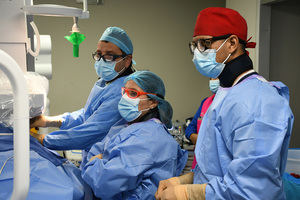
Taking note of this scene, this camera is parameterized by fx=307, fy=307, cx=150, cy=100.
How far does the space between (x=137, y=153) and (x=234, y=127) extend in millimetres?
591

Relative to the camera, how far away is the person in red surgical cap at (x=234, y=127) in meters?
0.94

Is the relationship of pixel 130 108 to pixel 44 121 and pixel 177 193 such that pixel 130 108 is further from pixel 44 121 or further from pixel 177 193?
pixel 177 193

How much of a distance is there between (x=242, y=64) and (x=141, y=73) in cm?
75

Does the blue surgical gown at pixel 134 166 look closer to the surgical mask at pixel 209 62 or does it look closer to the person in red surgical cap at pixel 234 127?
the person in red surgical cap at pixel 234 127

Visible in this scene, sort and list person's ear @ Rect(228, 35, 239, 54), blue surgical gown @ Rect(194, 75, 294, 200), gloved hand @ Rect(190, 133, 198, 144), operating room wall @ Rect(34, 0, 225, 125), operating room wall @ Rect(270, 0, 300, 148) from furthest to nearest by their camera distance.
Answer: operating room wall @ Rect(34, 0, 225, 125) < operating room wall @ Rect(270, 0, 300, 148) < gloved hand @ Rect(190, 133, 198, 144) < person's ear @ Rect(228, 35, 239, 54) < blue surgical gown @ Rect(194, 75, 294, 200)

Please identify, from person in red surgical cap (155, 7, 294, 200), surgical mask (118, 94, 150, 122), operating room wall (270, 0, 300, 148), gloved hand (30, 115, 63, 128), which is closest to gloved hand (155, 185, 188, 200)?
person in red surgical cap (155, 7, 294, 200)

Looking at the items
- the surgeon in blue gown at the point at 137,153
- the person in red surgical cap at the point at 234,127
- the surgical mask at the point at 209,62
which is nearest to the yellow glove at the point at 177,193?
the person in red surgical cap at the point at 234,127

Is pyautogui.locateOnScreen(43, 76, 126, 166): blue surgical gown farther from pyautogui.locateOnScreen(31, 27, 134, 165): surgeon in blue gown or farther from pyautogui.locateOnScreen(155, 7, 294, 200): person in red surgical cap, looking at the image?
pyautogui.locateOnScreen(155, 7, 294, 200): person in red surgical cap

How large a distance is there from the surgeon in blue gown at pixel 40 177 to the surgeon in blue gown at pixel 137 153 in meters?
0.10

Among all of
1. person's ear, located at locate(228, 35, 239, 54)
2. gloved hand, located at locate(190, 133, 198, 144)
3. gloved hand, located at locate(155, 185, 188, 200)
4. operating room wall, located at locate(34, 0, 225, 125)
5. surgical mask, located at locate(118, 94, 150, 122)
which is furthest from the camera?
operating room wall, located at locate(34, 0, 225, 125)

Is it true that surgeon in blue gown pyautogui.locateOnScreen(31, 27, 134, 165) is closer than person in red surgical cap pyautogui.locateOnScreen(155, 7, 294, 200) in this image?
No

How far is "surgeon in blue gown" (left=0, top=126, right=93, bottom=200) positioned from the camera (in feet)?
3.63

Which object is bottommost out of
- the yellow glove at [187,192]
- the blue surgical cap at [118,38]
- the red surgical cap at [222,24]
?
the yellow glove at [187,192]

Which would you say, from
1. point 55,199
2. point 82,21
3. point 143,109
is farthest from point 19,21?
point 82,21
